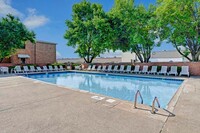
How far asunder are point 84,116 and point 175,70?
1508cm

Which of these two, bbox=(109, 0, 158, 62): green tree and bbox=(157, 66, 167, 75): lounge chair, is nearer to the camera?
bbox=(157, 66, 167, 75): lounge chair

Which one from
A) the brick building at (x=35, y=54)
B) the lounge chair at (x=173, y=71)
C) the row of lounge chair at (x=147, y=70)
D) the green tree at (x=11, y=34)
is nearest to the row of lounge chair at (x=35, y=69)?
the green tree at (x=11, y=34)

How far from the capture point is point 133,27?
63.1 feet

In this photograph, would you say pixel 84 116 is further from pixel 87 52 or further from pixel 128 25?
pixel 87 52

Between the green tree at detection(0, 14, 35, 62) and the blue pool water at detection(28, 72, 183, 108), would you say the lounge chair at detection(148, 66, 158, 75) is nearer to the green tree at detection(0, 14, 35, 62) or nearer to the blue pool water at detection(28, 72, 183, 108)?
the blue pool water at detection(28, 72, 183, 108)

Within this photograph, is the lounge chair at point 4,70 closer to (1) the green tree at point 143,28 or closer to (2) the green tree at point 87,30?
(2) the green tree at point 87,30

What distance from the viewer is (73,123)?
4266 mm

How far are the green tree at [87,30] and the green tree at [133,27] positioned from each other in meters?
1.64

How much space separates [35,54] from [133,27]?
24.1 meters

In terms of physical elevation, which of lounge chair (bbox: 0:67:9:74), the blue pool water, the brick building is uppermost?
the brick building

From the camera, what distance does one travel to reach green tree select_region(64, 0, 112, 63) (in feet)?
67.8

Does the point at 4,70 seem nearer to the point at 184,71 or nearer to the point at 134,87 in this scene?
the point at 134,87

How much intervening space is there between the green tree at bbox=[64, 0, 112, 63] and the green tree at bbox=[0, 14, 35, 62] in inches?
270

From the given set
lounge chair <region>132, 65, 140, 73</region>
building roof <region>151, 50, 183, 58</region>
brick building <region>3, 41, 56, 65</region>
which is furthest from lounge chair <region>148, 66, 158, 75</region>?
brick building <region>3, 41, 56, 65</region>
